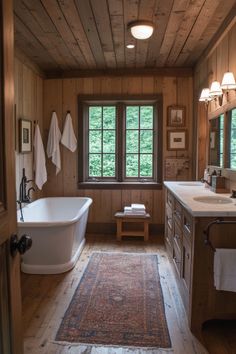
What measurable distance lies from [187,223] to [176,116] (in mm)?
2629

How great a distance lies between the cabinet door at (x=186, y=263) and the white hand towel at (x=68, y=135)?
274 cm

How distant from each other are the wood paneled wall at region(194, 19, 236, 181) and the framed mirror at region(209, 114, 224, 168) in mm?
97

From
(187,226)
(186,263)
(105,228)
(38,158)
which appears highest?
(38,158)

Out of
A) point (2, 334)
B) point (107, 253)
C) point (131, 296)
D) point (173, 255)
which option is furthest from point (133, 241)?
point (2, 334)

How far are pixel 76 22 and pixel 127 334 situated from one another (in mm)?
2794

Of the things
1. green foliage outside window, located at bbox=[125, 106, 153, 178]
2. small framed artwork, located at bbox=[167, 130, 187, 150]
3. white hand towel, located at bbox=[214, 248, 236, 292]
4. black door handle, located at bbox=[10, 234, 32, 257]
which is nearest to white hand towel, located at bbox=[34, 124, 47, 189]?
green foliage outside window, located at bbox=[125, 106, 153, 178]

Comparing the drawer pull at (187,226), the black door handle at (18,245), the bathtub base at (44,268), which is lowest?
the bathtub base at (44,268)

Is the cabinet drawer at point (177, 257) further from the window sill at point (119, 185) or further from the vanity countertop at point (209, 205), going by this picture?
the window sill at point (119, 185)

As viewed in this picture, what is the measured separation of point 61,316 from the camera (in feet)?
8.03

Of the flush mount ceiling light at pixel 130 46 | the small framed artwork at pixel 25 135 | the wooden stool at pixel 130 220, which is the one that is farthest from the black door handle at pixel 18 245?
the wooden stool at pixel 130 220

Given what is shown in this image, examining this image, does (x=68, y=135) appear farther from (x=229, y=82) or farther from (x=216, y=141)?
(x=229, y=82)

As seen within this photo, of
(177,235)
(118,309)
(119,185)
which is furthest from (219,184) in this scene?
(119,185)

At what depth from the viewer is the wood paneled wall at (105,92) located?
473 centimetres

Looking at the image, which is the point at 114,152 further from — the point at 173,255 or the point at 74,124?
the point at 173,255
